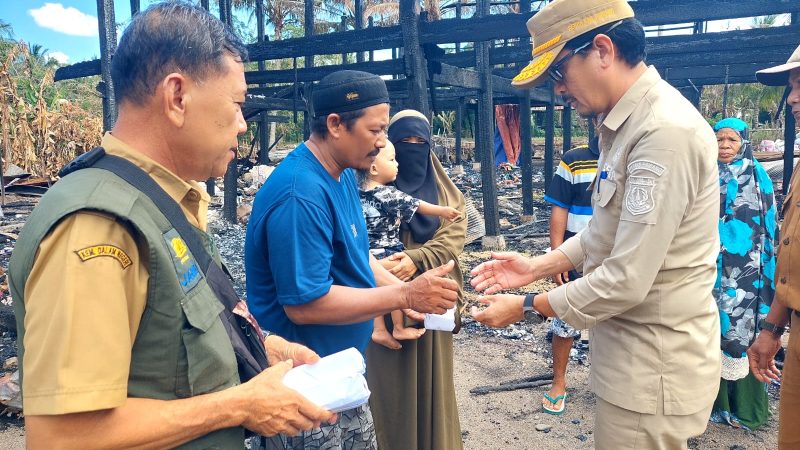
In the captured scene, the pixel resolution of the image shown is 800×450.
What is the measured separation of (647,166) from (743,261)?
252 cm

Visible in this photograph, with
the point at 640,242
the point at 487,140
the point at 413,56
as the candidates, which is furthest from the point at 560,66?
the point at 487,140

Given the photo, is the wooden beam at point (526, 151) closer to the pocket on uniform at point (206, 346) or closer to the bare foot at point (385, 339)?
the bare foot at point (385, 339)

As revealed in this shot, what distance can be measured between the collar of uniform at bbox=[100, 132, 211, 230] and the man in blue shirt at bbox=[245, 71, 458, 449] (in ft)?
1.69

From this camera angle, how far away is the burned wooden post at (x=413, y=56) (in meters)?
6.34

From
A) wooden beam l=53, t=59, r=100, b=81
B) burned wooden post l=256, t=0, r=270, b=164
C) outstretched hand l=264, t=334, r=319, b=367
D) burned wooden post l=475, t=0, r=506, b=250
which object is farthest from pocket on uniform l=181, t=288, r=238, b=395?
burned wooden post l=256, t=0, r=270, b=164

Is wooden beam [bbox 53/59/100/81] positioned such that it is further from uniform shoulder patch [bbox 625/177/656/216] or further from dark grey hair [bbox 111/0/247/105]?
uniform shoulder patch [bbox 625/177/656/216]

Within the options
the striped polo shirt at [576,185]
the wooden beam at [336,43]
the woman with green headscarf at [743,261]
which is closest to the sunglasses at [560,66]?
the striped polo shirt at [576,185]

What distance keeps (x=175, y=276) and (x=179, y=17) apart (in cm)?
57

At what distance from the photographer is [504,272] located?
251 cm

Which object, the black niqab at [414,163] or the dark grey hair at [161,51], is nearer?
the dark grey hair at [161,51]

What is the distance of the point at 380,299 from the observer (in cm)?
204

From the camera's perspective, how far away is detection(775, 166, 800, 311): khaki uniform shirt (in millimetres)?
2498

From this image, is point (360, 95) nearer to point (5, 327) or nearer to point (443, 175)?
point (443, 175)

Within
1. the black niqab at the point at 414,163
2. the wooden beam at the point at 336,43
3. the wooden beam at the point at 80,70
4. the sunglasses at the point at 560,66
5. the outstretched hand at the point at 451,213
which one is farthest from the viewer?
the wooden beam at the point at 80,70
